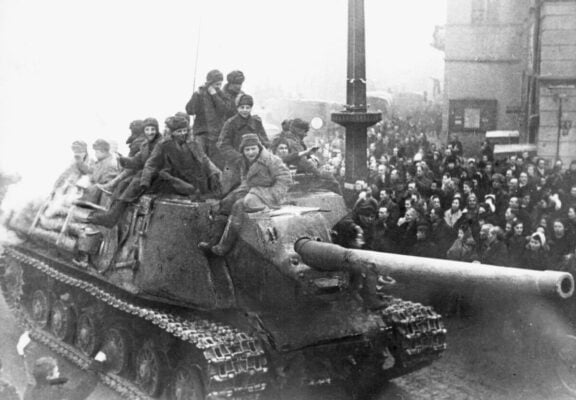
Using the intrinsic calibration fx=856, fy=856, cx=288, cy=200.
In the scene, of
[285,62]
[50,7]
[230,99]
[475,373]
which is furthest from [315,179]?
[285,62]

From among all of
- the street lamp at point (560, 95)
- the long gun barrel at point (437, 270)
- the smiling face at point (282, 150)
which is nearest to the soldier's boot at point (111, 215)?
the smiling face at point (282, 150)

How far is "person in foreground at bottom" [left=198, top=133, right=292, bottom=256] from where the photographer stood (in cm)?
1002

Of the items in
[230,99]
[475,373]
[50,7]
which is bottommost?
[475,373]

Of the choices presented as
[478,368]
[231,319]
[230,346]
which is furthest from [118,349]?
[478,368]

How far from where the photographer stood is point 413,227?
13.7 m

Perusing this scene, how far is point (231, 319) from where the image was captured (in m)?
10.2

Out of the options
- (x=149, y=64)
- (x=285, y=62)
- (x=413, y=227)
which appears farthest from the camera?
(x=285, y=62)

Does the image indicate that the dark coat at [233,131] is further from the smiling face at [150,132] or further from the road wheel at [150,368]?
the road wheel at [150,368]

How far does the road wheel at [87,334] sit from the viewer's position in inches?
458

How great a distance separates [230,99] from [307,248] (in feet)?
12.9

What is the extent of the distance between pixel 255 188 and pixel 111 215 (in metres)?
2.35

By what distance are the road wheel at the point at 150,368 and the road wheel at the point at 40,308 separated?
2866 millimetres

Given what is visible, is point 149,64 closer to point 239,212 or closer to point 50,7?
point 50,7

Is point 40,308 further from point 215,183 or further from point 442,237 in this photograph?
point 442,237
